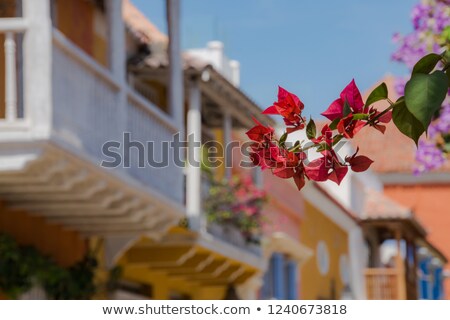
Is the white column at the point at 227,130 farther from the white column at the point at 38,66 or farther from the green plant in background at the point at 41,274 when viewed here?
the white column at the point at 38,66

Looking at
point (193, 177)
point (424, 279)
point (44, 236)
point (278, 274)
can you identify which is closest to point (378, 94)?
point (44, 236)

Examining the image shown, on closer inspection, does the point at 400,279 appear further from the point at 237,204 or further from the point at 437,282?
the point at 237,204

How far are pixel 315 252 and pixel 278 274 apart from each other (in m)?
4.08

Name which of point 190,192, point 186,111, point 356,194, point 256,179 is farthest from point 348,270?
point 190,192

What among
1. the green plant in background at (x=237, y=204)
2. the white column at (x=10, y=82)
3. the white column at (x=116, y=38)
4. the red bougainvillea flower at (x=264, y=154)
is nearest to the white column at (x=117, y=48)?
the white column at (x=116, y=38)

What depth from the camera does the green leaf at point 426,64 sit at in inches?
159

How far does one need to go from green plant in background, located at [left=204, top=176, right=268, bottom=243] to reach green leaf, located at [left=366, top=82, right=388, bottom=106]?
55.2ft

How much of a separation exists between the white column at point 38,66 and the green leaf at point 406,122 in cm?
980

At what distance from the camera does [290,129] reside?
14.0 feet

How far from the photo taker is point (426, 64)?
407 cm

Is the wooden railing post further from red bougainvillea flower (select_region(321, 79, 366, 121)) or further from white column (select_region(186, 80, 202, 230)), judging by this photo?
red bougainvillea flower (select_region(321, 79, 366, 121))

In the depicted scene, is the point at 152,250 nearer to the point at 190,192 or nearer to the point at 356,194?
the point at 190,192

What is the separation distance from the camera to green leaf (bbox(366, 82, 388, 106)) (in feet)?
13.5

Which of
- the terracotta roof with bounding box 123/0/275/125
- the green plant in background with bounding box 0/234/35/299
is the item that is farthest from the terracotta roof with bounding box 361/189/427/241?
the green plant in background with bounding box 0/234/35/299
